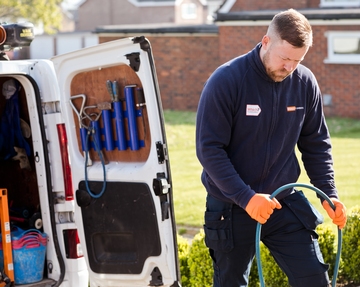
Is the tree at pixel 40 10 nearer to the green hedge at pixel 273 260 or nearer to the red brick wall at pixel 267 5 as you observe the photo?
the red brick wall at pixel 267 5

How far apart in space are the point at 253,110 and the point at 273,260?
6.42 ft

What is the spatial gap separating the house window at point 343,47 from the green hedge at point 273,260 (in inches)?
560

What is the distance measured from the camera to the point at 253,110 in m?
3.81

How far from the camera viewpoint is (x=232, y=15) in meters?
21.0

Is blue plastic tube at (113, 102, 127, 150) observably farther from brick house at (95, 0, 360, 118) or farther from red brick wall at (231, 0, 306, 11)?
red brick wall at (231, 0, 306, 11)

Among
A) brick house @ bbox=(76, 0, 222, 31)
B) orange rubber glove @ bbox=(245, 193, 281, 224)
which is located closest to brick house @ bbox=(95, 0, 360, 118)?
orange rubber glove @ bbox=(245, 193, 281, 224)

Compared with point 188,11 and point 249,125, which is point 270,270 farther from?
point 188,11

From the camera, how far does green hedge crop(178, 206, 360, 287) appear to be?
5.42 m

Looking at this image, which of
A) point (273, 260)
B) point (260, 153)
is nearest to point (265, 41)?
point (260, 153)

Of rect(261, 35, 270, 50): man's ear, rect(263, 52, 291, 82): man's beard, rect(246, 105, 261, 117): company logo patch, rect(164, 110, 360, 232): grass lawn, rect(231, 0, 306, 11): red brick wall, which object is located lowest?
rect(164, 110, 360, 232): grass lawn

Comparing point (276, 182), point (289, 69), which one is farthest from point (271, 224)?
point (289, 69)

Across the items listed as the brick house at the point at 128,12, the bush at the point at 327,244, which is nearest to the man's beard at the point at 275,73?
the bush at the point at 327,244

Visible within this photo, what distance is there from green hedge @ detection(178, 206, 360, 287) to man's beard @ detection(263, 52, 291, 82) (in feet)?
6.06

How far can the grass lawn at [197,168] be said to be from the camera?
8.65m
